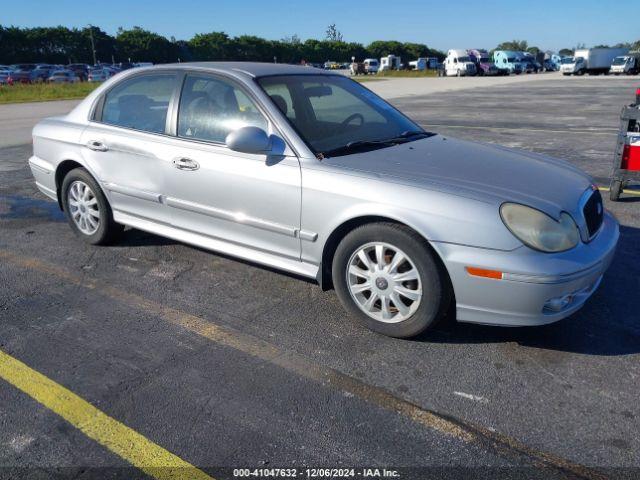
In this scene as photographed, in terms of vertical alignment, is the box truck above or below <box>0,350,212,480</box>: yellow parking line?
above

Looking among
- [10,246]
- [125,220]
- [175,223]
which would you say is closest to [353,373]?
[175,223]

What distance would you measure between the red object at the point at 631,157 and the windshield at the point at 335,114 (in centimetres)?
302

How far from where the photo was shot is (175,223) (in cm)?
409

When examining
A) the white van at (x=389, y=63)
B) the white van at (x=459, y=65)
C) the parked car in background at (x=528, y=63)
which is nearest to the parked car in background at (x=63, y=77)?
the white van at (x=459, y=65)

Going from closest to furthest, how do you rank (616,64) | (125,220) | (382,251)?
(382,251) → (125,220) → (616,64)

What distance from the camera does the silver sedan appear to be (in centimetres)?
284

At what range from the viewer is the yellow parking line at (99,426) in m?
2.21

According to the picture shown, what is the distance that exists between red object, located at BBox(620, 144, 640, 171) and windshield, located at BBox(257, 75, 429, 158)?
3018 mm

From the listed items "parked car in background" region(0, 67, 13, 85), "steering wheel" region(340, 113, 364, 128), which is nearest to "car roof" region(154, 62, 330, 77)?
"steering wheel" region(340, 113, 364, 128)

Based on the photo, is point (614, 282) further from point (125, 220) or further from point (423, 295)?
point (125, 220)

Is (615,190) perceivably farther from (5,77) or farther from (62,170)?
(5,77)

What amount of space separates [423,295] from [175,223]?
2.04 m

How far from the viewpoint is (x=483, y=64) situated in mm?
54562

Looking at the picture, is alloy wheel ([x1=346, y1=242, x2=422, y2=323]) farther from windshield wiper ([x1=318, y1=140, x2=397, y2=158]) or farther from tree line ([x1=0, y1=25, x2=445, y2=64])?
tree line ([x1=0, y1=25, x2=445, y2=64])
